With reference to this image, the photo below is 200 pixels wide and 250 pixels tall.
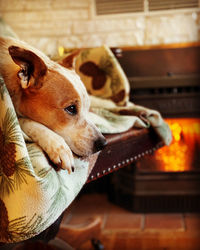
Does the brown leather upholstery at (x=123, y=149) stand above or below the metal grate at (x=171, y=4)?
below

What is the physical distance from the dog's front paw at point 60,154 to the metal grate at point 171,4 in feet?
4.81

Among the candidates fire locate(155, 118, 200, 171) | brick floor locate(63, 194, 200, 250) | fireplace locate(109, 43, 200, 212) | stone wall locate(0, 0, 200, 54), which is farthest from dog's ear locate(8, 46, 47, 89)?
stone wall locate(0, 0, 200, 54)

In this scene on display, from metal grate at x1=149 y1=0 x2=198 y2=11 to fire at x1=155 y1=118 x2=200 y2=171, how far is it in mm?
614

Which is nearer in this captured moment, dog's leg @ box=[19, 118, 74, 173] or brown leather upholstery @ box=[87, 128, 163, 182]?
dog's leg @ box=[19, 118, 74, 173]

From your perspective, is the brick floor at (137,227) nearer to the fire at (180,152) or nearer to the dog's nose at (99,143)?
the fire at (180,152)

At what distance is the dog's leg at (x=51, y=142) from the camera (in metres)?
0.77

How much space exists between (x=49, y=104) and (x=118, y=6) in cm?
138

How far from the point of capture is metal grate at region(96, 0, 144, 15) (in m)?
2.05

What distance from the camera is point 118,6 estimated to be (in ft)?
6.76

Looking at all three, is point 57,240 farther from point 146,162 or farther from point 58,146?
point 146,162

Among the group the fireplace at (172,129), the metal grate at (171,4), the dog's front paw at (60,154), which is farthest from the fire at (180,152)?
the dog's front paw at (60,154)

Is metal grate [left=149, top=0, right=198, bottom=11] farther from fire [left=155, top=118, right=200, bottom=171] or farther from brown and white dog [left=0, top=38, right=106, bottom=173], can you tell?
brown and white dog [left=0, top=38, right=106, bottom=173]

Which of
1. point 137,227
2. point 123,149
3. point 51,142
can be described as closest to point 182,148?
point 137,227

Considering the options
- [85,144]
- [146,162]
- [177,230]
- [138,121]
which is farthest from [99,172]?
[146,162]
